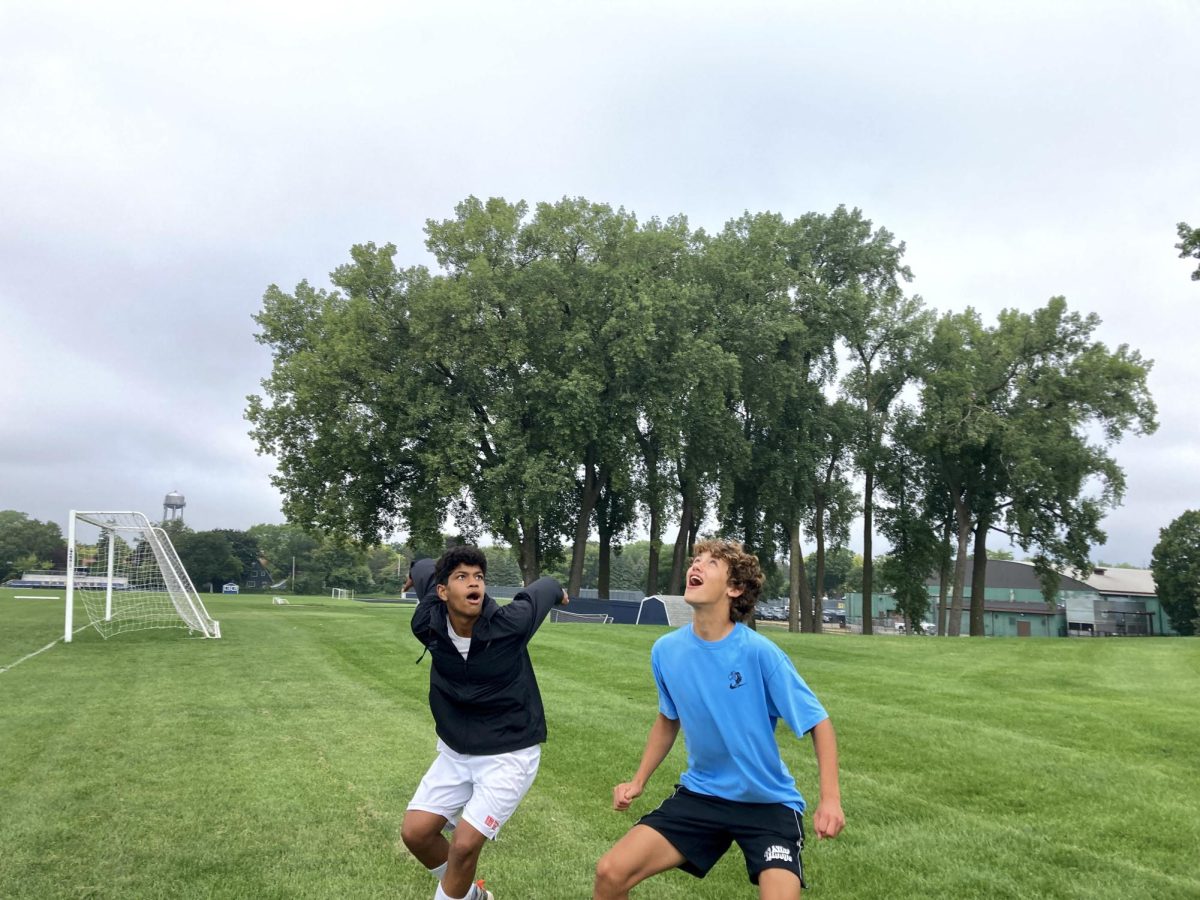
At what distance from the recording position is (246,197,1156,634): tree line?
3819 centimetres

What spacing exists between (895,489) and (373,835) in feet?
145

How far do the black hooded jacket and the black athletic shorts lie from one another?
107cm

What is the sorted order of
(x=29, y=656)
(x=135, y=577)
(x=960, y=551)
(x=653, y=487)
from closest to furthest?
(x=29, y=656) < (x=135, y=577) < (x=653, y=487) < (x=960, y=551)

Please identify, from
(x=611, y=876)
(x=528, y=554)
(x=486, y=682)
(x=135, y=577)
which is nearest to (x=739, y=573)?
(x=611, y=876)

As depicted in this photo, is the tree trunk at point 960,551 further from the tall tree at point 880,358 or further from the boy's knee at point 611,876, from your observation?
the boy's knee at point 611,876

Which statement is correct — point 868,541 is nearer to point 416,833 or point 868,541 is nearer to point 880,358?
point 880,358

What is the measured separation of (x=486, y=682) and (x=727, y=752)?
1445 millimetres

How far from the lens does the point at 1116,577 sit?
283 feet

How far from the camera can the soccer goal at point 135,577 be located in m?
25.1

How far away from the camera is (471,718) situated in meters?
4.78

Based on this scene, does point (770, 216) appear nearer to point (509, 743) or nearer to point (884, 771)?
point (884, 771)

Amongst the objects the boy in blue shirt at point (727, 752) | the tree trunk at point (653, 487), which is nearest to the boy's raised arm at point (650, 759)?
the boy in blue shirt at point (727, 752)

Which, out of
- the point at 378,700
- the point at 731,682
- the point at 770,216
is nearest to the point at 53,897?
the point at 731,682

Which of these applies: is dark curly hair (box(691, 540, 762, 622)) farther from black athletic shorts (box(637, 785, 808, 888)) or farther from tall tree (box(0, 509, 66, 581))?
tall tree (box(0, 509, 66, 581))
